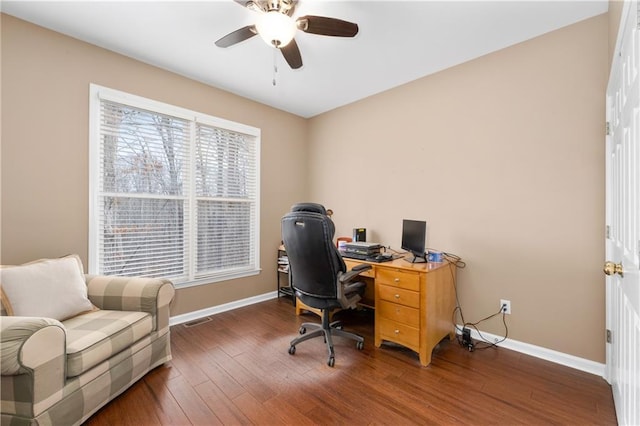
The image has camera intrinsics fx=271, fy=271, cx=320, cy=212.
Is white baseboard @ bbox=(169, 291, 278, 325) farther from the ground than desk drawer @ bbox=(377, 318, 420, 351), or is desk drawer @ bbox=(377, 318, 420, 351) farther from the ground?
desk drawer @ bbox=(377, 318, 420, 351)

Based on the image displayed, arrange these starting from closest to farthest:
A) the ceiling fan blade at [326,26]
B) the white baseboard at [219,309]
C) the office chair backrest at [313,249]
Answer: the ceiling fan blade at [326,26] < the office chair backrest at [313,249] < the white baseboard at [219,309]

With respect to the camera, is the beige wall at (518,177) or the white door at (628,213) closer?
the white door at (628,213)

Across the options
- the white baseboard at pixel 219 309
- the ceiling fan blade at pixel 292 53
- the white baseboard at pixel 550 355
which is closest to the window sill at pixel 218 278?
the white baseboard at pixel 219 309

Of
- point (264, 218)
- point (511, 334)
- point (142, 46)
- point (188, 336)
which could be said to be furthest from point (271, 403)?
point (142, 46)

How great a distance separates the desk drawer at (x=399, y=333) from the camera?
211cm

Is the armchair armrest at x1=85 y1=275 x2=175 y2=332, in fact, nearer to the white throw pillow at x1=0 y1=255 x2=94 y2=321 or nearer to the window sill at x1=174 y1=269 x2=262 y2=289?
the white throw pillow at x1=0 y1=255 x2=94 y2=321

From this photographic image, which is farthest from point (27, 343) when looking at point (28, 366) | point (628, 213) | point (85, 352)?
point (628, 213)

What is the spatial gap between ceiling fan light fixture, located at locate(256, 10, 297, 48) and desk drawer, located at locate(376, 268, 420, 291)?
185 cm

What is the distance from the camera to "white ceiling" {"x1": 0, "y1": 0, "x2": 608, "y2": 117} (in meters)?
1.91

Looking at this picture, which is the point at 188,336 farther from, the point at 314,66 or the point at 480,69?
the point at 480,69

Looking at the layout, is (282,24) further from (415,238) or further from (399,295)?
(399,295)

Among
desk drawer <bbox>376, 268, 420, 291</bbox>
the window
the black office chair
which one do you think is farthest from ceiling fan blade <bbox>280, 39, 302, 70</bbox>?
desk drawer <bbox>376, 268, 420, 291</bbox>

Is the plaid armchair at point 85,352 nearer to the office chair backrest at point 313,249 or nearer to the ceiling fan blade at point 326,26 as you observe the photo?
the office chair backrest at point 313,249

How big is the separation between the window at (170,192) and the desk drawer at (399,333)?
1840mm
